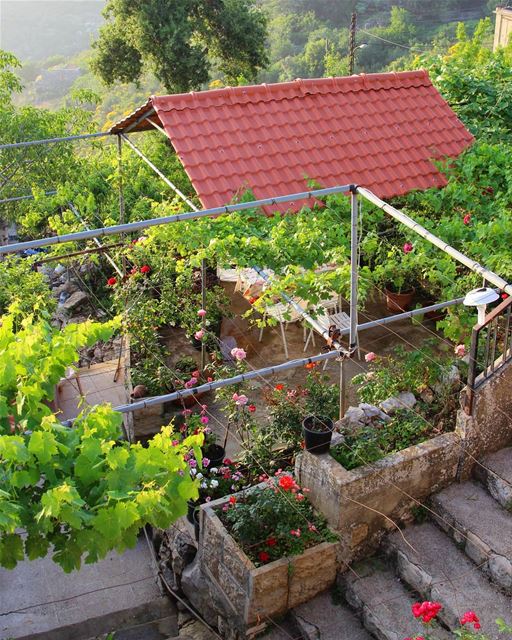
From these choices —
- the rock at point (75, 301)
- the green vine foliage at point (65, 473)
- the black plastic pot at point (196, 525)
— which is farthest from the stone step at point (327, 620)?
the rock at point (75, 301)

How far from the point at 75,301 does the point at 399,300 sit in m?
4.11

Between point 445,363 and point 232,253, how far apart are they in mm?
2082

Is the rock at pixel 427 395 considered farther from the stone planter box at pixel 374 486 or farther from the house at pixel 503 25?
the house at pixel 503 25

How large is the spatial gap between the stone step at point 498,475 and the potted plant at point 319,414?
47.5 inches

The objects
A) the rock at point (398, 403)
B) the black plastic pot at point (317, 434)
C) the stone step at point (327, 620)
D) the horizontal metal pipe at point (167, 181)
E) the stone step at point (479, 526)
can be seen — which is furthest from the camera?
the horizontal metal pipe at point (167, 181)

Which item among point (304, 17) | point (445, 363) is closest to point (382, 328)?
point (445, 363)

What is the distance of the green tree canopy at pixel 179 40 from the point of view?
17812 millimetres

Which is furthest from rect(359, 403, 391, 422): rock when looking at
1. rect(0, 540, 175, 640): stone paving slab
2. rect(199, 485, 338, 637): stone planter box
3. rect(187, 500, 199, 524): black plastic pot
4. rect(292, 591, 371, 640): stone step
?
rect(0, 540, 175, 640): stone paving slab

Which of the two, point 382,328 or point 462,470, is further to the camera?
point 382,328

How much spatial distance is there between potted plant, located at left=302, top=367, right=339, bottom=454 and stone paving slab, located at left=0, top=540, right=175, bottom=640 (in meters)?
1.91

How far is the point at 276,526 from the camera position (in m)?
5.18

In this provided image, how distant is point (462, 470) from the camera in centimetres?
559

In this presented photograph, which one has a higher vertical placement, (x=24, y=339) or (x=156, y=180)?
(x=24, y=339)

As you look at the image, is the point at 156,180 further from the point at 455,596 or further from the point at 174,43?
the point at 174,43
